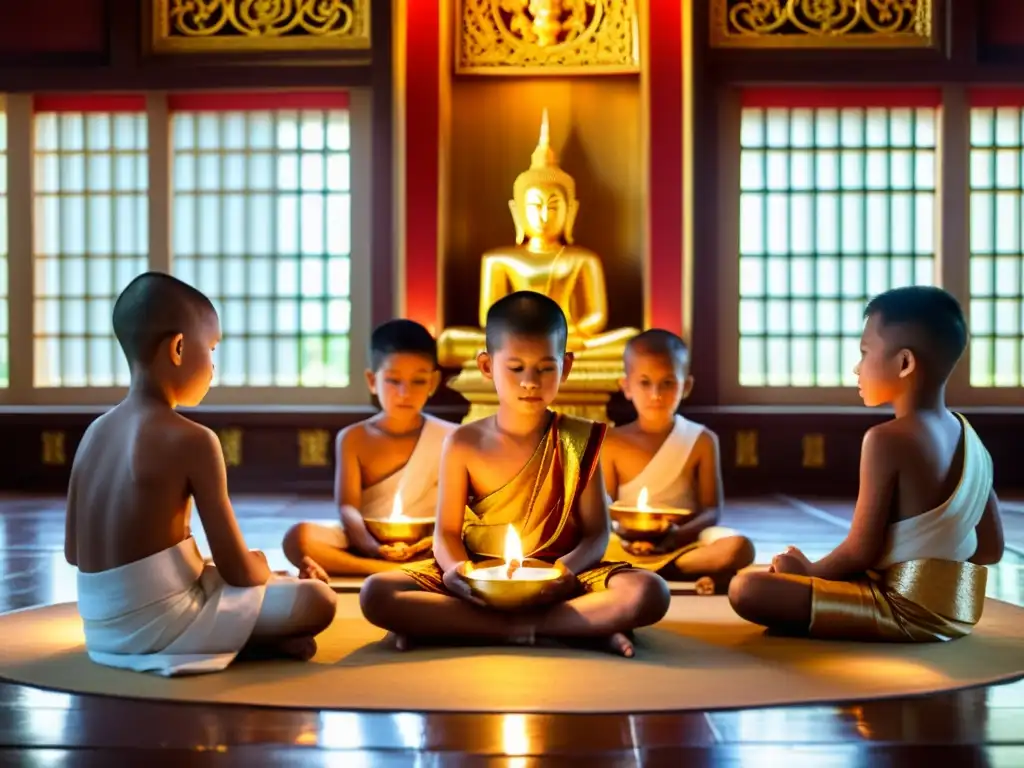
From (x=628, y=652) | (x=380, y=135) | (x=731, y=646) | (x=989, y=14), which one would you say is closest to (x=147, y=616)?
(x=628, y=652)

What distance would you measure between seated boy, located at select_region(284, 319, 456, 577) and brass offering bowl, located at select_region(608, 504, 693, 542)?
60 centimetres

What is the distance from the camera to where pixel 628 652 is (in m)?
2.89

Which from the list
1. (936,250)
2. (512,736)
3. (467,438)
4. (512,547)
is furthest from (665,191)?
(512,736)

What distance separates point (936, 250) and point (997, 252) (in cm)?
42

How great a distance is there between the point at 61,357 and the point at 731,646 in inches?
247

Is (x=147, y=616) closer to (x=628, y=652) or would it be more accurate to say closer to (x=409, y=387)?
(x=628, y=652)

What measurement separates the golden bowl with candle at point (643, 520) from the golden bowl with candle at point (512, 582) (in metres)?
1.04

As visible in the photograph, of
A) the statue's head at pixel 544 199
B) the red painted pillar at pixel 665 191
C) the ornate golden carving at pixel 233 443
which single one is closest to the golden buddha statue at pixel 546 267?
the statue's head at pixel 544 199

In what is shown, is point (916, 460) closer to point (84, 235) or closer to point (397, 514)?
point (397, 514)

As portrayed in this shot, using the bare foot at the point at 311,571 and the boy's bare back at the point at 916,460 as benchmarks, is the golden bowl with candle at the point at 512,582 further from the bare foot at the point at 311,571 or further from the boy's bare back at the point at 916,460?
the bare foot at the point at 311,571

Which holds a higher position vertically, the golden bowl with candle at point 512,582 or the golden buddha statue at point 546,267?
the golden buddha statue at point 546,267

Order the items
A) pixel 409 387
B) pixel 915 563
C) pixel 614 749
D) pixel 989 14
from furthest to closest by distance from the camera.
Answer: pixel 989 14
pixel 409 387
pixel 915 563
pixel 614 749

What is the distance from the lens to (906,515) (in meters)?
3.01

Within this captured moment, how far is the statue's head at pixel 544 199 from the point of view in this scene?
25.1 ft
